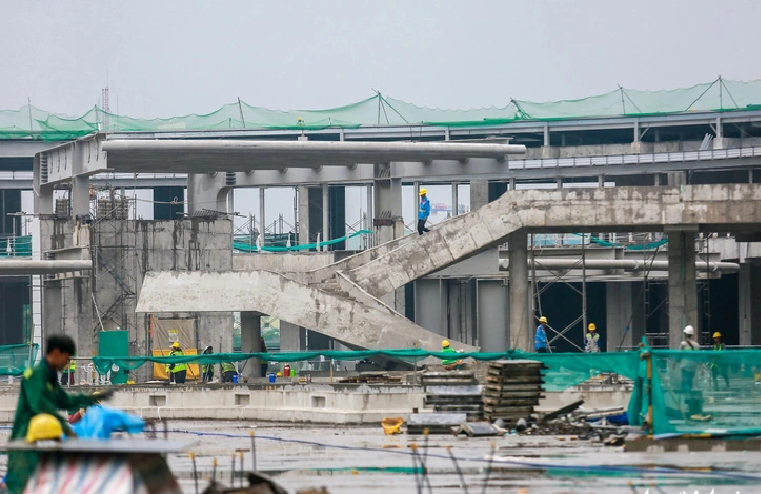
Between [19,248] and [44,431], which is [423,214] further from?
[19,248]

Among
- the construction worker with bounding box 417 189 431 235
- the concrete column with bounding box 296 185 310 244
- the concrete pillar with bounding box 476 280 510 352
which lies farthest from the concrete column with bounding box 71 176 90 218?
the concrete column with bounding box 296 185 310 244

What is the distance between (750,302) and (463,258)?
20.9 m

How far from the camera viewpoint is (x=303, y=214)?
78.8 m

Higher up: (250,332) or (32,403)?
(32,403)

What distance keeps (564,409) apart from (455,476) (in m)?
8.22

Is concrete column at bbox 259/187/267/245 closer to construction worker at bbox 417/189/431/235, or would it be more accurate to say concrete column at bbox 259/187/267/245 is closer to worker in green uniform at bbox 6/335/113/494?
construction worker at bbox 417/189/431/235

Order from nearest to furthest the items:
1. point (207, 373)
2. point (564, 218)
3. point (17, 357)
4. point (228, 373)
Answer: point (17, 357) < point (207, 373) < point (228, 373) < point (564, 218)

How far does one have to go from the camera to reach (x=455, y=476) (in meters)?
14.6

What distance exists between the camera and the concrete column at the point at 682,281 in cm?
3688

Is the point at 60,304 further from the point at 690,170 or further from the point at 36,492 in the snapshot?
the point at 36,492

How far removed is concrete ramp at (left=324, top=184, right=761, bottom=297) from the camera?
34.4 meters

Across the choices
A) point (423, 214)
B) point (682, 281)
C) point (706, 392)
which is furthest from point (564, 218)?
point (706, 392)

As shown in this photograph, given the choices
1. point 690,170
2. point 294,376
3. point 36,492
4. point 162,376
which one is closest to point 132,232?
point 162,376

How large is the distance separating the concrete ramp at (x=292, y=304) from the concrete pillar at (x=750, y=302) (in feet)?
66.4
